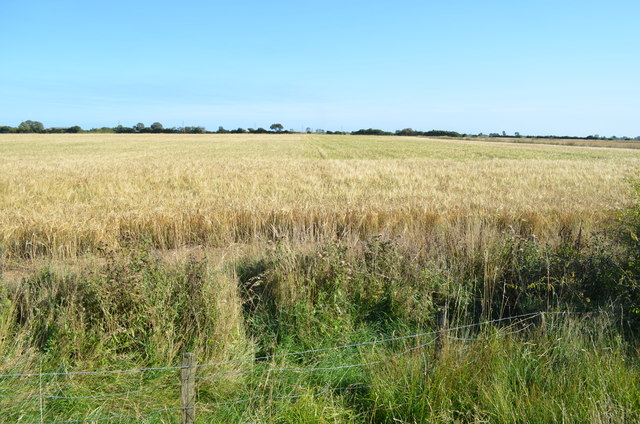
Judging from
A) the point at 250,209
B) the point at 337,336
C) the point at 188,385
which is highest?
the point at 250,209

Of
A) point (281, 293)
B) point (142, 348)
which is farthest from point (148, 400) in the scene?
point (281, 293)

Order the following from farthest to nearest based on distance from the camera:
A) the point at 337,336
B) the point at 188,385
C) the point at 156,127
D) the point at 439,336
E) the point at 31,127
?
the point at 156,127 < the point at 31,127 < the point at 337,336 < the point at 439,336 < the point at 188,385

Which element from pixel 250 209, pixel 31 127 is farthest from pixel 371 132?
pixel 250 209

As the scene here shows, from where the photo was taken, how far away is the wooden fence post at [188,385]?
3088 millimetres

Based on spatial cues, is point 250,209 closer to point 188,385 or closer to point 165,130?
point 188,385

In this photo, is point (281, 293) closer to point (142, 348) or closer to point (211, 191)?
point (142, 348)

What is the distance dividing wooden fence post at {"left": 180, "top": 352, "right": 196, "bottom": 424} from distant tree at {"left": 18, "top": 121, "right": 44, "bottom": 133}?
12922 cm

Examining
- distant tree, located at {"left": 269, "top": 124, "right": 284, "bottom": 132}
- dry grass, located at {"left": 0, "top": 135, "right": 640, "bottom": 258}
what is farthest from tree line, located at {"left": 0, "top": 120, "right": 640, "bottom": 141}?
dry grass, located at {"left": 0, "top": 135, "right": 640, "bottom": 258}

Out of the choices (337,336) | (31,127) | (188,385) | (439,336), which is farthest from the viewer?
(31,127)

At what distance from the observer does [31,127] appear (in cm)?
11275

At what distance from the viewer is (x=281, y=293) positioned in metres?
5.47

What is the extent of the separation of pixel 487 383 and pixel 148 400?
9.75 ft

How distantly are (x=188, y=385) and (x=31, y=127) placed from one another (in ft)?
442

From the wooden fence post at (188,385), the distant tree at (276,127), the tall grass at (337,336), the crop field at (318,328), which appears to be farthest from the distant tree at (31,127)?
the wooden fence post at (188,385)
